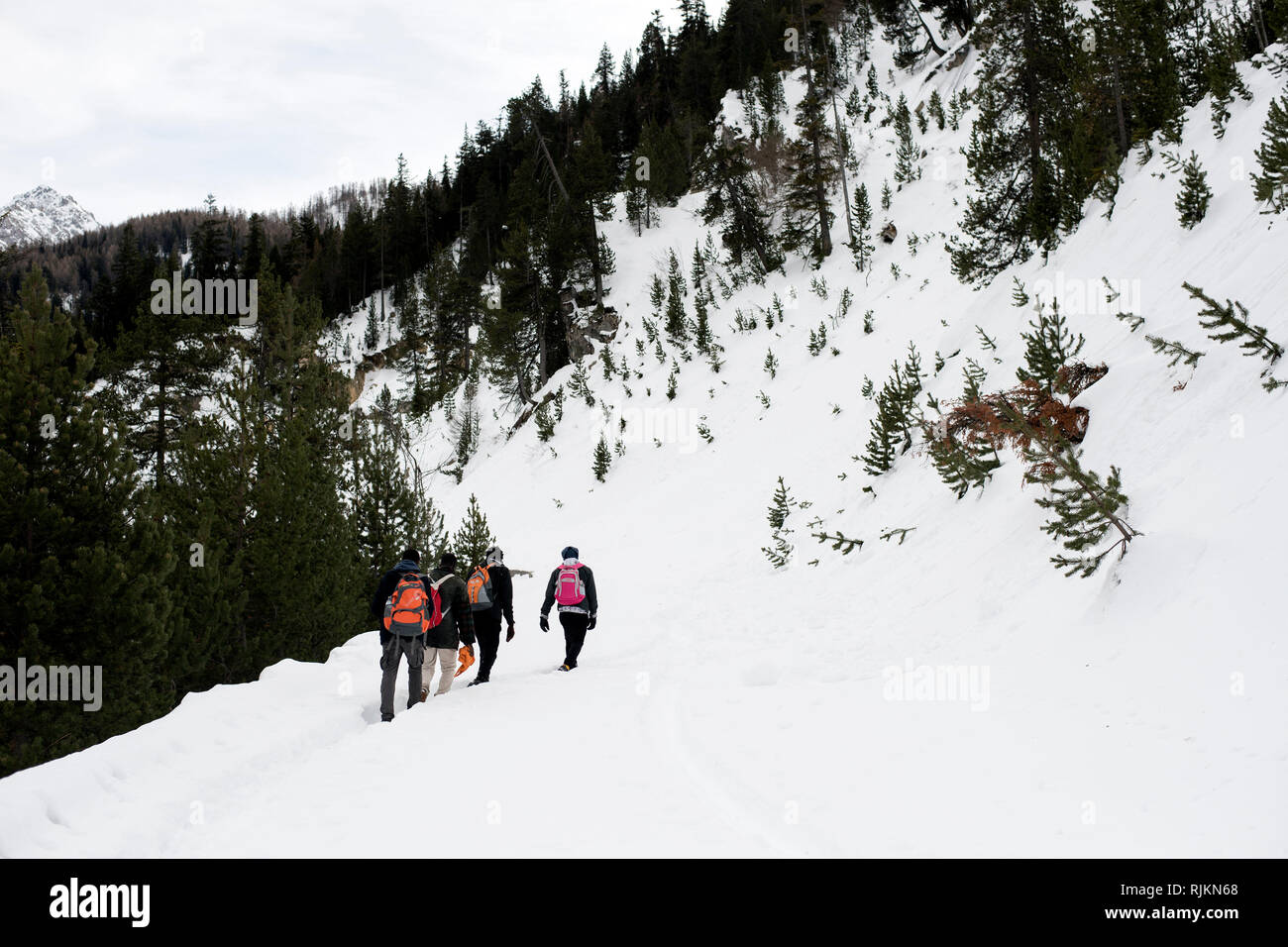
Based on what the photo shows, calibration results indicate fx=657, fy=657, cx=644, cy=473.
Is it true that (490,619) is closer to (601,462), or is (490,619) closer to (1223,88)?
(601,462)

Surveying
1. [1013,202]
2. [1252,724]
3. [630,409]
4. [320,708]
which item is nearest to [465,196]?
[630,409]

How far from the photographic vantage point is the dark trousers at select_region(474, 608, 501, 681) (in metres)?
9.22

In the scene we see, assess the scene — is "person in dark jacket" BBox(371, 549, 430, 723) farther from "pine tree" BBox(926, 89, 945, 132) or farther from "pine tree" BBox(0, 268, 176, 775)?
"pine tree" BBox(926, 89, 945, 132)

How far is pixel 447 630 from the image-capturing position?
28.4 ft

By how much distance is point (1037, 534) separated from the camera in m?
7.83

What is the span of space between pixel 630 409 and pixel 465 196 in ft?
180

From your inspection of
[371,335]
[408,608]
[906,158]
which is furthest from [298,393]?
[371,335]

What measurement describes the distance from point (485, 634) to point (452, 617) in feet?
2.16

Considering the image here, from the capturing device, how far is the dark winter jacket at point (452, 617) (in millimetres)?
8594

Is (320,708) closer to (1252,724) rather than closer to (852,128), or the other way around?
(1252,724)

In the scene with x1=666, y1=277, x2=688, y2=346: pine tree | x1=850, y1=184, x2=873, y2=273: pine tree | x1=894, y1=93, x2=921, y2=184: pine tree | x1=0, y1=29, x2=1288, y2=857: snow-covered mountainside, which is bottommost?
x1=0, y1=29, x2=1288, y2=857: snow-covered mountainside

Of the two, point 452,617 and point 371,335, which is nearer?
point 452,617

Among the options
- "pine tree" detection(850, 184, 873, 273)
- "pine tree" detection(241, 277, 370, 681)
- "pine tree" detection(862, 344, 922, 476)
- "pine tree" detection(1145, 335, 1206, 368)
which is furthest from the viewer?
"pine tree" detection(850, 184, 873, 273)

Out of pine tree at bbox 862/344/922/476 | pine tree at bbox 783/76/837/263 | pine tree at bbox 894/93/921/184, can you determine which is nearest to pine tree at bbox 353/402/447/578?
pine tree at bbox 862/344/922/476
